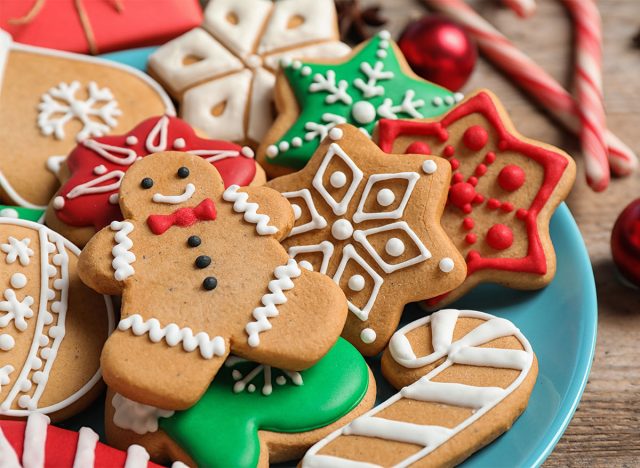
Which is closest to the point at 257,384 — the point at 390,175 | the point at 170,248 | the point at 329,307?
the point at 329,307

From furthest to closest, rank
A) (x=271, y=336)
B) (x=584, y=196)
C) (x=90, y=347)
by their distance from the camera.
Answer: (x=584, y=196) → (x=90, y=347) → (x=271, y=336)

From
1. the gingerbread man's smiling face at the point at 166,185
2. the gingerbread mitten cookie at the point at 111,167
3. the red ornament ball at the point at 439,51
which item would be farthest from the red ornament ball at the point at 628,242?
the gingerbread man's smiling face at the point at 166,185

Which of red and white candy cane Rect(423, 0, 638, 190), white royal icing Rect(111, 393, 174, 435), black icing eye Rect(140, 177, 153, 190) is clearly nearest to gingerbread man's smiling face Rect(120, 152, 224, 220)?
black icing eye Rect(140, 177, 153, 190)

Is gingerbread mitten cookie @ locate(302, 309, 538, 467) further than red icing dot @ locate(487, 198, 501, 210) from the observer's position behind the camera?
No

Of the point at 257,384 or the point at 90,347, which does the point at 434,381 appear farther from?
the point at 90,347

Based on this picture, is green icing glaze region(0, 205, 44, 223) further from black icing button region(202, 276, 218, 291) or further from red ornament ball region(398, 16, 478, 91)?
red ornament ball region(398, 16, 478, 91)

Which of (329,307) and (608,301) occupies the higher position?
(329,307)
